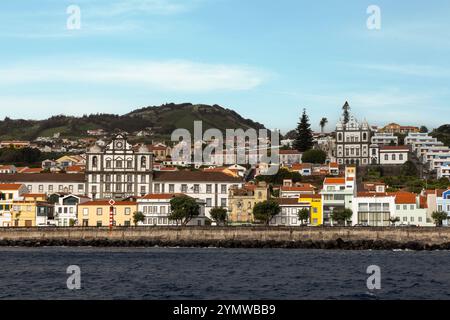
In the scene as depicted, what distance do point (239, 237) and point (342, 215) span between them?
10809 millimetres

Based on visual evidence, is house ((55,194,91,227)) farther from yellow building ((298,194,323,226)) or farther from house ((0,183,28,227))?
yellow building ((298,194,323,226))

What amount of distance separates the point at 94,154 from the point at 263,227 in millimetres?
31263

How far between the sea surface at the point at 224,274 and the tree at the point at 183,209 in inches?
653

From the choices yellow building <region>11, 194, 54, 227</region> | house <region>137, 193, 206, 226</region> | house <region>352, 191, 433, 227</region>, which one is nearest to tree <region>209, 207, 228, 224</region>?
house <region>137, 193, 206, 226</region>

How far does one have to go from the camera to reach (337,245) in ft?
225

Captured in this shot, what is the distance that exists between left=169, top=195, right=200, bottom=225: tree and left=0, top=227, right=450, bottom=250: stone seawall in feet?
15.3

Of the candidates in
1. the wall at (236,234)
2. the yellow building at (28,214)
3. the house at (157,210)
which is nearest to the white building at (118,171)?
the house at (157,210)

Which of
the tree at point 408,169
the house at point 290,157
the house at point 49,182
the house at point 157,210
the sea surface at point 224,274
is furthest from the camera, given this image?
the house at point 290,157

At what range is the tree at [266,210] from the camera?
3209 inches

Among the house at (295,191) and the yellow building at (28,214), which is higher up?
the house at (295,191)

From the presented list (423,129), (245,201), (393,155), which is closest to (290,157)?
(393,155)

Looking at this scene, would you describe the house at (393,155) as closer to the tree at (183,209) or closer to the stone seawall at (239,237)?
the tree at (183,209)
